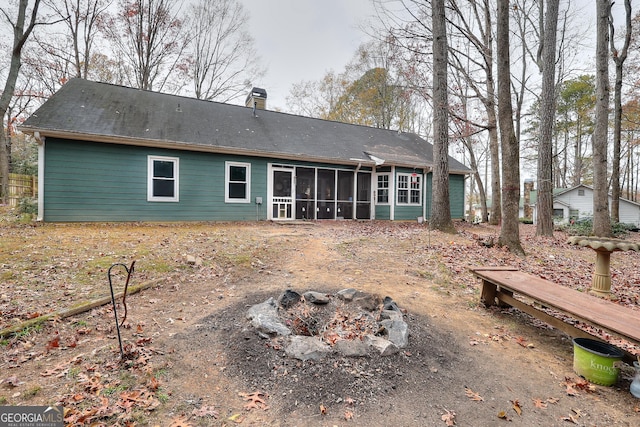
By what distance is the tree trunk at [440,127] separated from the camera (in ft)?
30.8

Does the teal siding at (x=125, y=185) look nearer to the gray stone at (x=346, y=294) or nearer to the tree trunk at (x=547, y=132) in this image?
the gray stone at (x=346, y=294)

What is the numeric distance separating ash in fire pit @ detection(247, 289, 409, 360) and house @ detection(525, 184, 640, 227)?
21.9 m

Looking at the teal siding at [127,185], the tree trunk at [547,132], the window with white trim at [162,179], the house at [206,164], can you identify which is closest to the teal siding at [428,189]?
the house at [206,164]

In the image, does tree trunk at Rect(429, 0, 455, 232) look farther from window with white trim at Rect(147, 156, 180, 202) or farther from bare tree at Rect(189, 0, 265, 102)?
bare tree at Rect(189, 0, 265, 102)

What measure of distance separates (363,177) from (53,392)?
12.9 m

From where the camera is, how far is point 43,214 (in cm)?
876

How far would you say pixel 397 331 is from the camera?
10.3 ft

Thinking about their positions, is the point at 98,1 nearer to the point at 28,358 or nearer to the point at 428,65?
the point at 428,65

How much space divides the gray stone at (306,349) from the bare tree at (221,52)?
21660 mm

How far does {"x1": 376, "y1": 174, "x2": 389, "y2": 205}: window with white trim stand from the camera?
14.0 m

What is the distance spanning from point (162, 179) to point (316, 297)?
862cm

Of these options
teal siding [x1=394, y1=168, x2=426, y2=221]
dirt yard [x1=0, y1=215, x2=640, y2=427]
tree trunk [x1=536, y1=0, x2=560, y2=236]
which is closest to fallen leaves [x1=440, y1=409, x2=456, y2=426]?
dirt yard [x1=0, y1=215, x2=640, y2=427]

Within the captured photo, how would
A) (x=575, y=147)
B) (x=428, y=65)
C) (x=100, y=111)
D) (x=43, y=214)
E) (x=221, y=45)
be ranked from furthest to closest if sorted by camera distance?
1. (x=575, y=147)
2. (x=221, y=45)
3. (x=428, y=65)
4. (x=100, y=111)
5. (x=43, y=214)

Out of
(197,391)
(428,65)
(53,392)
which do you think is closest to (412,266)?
(197,391)
